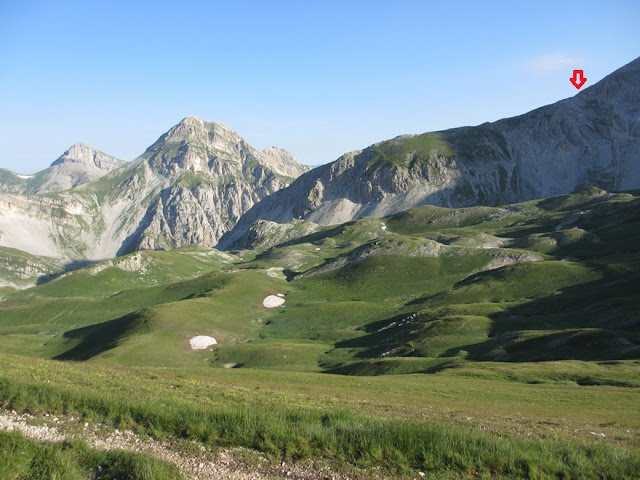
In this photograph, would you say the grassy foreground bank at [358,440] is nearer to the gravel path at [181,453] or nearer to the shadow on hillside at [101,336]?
the gravel path at [181,453]

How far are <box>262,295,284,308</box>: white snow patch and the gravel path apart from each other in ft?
405

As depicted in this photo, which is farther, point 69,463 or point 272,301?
point 272,301

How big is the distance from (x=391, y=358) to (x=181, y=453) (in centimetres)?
6054

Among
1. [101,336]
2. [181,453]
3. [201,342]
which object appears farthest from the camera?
[101,336]

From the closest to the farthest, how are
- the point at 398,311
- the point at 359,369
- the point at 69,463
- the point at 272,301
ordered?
the point at 69,463
the point at 359,369
the point at 398,311
the point at 272,301

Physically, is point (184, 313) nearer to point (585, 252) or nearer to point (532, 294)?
point (532, 294)

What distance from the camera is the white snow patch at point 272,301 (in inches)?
5527

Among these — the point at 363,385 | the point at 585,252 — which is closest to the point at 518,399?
the point at 363,385

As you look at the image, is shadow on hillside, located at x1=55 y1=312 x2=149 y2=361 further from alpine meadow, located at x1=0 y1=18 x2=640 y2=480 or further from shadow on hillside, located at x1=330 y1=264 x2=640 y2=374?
shadow on hillside, located at x1=330 y1=264 x2=640 y2=374

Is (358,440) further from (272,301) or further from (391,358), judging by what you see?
(272,301)

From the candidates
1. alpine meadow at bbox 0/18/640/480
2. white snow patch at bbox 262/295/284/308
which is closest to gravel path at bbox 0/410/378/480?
alpine meadow at bbox 0/18/640/480

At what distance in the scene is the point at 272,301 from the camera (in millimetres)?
142625

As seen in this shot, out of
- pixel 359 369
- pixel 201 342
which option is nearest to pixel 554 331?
pixel 359 369

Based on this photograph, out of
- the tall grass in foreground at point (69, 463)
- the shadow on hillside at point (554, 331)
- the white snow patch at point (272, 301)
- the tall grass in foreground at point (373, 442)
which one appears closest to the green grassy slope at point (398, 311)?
the shadow on hillside at point (554, 331)
